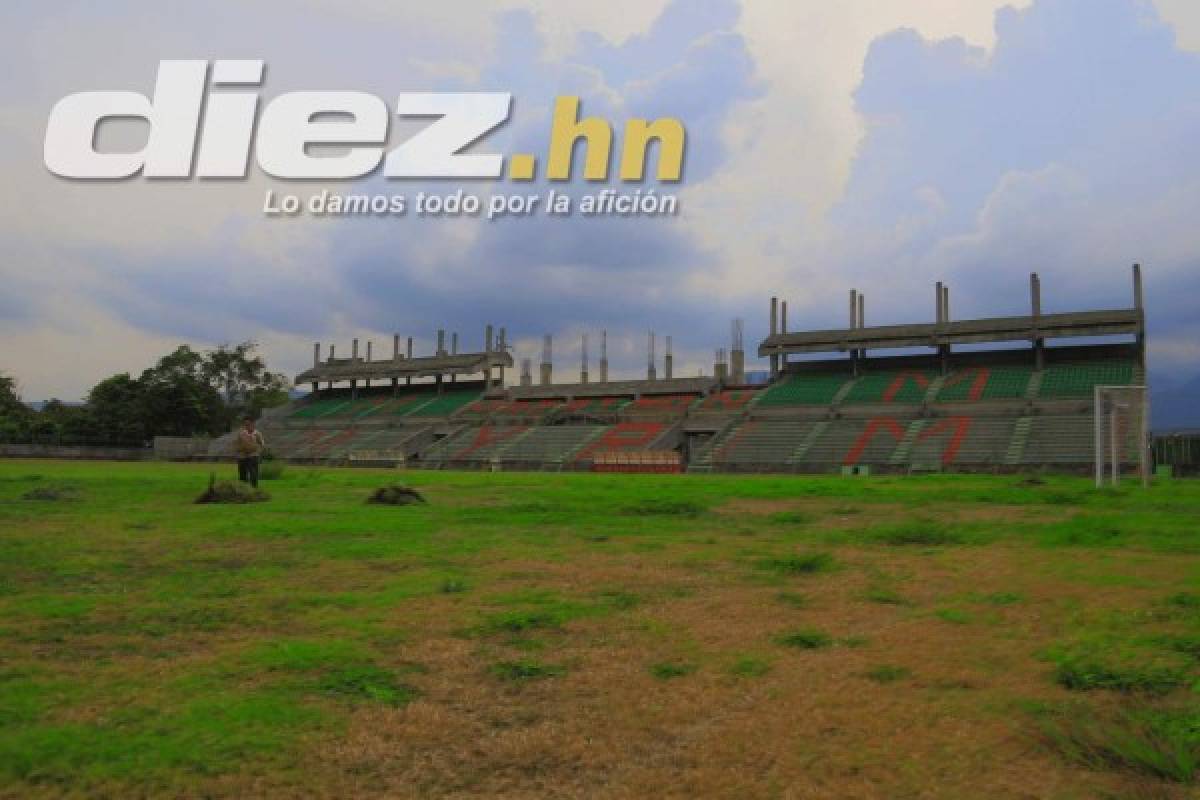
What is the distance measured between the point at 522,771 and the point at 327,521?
9.97 metres

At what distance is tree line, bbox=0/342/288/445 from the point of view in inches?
2820

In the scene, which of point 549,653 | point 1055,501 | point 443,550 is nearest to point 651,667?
point 549,653

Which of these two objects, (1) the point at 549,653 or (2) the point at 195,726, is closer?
(2) the point at 195,726

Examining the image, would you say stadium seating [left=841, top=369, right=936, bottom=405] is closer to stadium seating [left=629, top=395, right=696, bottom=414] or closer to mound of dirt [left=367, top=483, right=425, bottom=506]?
stadium seating [left=629, top=395, right=696, bottom=414]

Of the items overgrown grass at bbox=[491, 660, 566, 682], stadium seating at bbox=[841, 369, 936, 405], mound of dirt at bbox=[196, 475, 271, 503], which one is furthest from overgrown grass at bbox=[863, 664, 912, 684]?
stadium seating at bbox=[841, 369, 936, 405]

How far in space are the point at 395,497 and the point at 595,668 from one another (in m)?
12.9

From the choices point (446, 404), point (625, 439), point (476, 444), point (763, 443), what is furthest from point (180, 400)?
point (763, 443)

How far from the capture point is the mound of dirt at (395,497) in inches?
678

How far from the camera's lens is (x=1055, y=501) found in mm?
18109

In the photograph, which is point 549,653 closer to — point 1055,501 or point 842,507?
point 842,507

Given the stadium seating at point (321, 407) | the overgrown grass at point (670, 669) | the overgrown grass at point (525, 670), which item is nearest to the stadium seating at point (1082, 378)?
the overgrown grass at point (670, 669)

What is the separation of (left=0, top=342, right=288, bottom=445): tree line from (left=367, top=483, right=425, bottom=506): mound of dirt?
64762 mm

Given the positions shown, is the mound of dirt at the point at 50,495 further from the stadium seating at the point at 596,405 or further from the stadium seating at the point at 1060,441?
the stadium seating at the point at 596,405

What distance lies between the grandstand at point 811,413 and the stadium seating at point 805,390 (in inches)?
5.9
